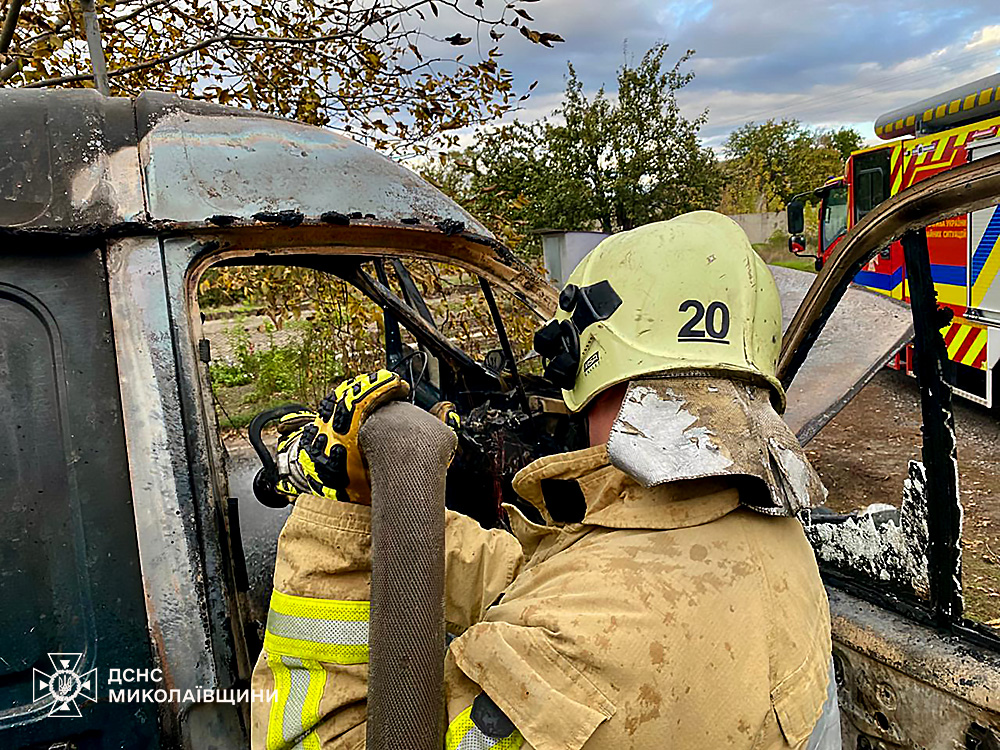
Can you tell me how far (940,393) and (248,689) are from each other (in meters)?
1.59

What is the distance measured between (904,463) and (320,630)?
6286 mm

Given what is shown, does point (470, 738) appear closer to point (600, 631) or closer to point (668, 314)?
point (600, 631)

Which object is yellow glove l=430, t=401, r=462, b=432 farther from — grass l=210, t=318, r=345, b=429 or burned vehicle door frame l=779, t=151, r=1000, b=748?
grass l=210, t=318, r=345, b=429

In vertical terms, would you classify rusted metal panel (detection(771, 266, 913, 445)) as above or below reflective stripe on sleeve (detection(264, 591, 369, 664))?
above

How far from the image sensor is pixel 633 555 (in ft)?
3.43

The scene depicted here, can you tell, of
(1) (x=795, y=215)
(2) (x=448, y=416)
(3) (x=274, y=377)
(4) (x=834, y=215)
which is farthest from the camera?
(4) (x=834, y=215)

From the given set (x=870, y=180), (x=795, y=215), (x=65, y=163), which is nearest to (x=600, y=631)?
(x=65, y=163)

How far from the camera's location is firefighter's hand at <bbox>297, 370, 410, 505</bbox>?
1286mm

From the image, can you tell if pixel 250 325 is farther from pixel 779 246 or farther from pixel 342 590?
pixel 779 246

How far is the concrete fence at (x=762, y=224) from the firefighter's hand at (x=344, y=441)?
21.2m

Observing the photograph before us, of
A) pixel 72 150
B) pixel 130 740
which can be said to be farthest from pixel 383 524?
pixel 72 150

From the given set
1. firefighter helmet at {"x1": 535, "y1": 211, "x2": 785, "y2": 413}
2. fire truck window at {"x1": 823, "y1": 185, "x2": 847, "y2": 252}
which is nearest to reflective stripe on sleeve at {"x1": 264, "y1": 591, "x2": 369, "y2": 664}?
firefighter helmet at {"x1": 535, "y1": 211, "x2": 785, "y2": 413}

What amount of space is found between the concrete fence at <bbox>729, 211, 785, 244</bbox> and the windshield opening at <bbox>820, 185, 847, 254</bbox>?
1146cm

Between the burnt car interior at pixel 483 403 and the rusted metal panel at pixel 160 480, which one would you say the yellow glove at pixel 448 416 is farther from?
the rusted metal panel at pixel 160 480
